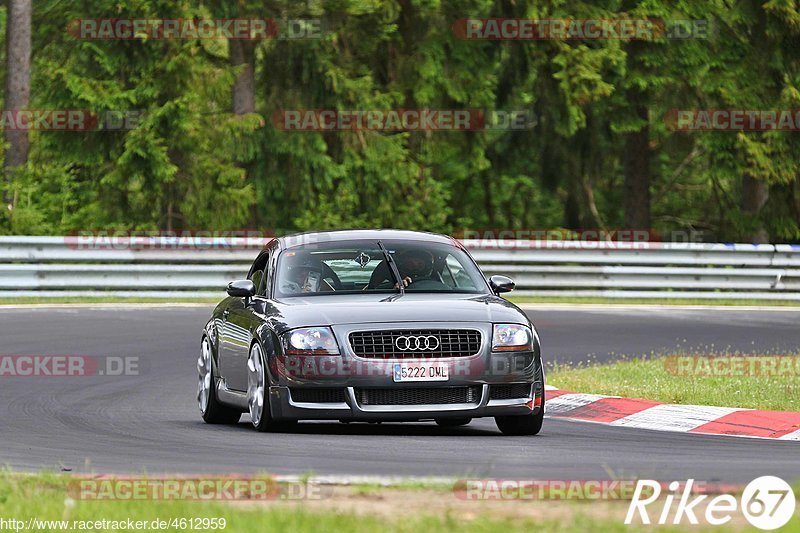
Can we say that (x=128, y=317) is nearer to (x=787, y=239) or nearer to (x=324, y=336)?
(x=324, y=336)

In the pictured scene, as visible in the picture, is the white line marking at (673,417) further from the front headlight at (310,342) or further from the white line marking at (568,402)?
the front headlight at (310,342)

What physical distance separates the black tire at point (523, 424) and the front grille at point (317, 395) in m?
1.28

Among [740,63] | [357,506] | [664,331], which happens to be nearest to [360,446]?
[357,506]

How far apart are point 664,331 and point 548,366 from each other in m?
5.83

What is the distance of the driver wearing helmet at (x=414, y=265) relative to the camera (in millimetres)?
12852

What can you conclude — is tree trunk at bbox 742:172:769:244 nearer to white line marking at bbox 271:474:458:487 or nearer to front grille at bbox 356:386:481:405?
front grille at bbox 356:386:481:405

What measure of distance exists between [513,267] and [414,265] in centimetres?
1583

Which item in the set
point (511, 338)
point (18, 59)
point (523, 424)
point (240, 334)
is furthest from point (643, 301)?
point (511, 338)

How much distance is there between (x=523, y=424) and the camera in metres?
12.1

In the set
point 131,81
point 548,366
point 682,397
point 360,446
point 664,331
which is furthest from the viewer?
point 131,81

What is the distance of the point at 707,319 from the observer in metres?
25.5

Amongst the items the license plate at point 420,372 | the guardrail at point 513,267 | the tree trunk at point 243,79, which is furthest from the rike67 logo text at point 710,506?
the tree trunk at point 243,79

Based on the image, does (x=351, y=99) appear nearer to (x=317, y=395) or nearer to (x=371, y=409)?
(x=317, y=395)

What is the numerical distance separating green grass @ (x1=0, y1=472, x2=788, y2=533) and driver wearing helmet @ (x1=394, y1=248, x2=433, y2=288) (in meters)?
5.17
